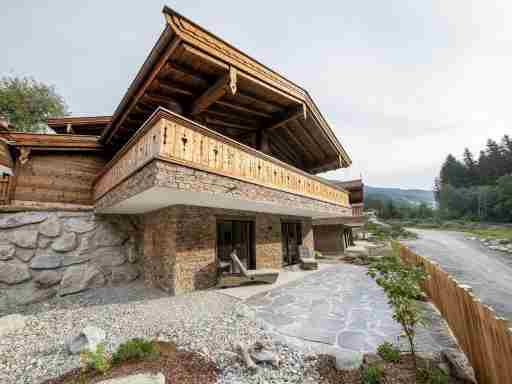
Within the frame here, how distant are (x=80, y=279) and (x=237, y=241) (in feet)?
18.7

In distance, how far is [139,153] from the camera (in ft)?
17.5

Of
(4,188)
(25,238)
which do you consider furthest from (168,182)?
(4,188)

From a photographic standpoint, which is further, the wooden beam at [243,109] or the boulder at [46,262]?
the wooden beam at [243,109]

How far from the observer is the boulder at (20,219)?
Result: 688 centimetres

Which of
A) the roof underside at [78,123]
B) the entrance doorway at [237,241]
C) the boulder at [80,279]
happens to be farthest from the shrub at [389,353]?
the roof underside at [78,123]

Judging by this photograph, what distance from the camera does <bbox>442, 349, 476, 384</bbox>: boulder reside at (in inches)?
105

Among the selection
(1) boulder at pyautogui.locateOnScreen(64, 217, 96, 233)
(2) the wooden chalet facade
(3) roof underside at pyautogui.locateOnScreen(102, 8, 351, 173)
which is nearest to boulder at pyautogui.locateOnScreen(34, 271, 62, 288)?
(1) boulder at pyautogui.locateOnScreen(64, 217, 96, 233)

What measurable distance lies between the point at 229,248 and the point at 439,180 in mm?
82833

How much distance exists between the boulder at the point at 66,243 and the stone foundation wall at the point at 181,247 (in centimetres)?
235

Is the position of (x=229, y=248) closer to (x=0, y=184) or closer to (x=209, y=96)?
(x=209, y=96)

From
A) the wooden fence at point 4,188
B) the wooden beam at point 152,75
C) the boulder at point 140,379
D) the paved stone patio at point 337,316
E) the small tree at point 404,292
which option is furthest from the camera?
Result: the wooden fence at point 4,188

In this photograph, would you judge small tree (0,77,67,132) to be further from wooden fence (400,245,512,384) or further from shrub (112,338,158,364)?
wooden fence (400,245,512,384)

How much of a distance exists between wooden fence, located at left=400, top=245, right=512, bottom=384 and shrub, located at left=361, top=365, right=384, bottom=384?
1.17m

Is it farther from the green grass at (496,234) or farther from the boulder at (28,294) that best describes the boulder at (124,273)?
the green grass at (496,234)
